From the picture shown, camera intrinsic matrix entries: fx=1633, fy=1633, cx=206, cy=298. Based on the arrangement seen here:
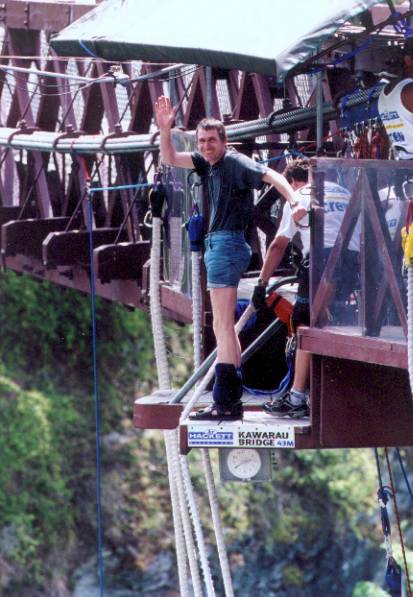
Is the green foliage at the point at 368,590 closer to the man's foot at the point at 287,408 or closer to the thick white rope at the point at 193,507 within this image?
the thick white rope at the point at 193,507

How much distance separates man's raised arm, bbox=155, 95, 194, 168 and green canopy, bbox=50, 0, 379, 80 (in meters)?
0.28

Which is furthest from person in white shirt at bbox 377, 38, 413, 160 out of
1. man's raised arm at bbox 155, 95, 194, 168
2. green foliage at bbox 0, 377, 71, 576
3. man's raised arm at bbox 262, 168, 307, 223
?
green foliage at bbox 0, 377, 71, 576

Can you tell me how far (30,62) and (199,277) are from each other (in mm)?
7909

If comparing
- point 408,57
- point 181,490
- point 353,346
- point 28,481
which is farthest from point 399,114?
point 28,481

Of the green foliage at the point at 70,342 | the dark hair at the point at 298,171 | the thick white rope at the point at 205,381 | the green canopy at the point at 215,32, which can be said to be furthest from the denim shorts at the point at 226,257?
the green foliage at the point at 70,342

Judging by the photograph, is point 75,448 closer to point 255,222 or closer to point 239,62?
point 255,222

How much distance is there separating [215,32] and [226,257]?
1.14 m

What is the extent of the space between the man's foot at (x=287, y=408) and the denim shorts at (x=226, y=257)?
713mm

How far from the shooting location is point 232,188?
803 centimetres

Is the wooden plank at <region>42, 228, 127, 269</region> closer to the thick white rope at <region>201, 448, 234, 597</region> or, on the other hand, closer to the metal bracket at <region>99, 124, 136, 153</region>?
the metal bracket at <region>99, 124, 136, 153</region>

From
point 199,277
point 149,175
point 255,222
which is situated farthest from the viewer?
point 149,175

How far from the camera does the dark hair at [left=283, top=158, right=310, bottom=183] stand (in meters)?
8.25

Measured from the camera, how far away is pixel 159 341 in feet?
31.1

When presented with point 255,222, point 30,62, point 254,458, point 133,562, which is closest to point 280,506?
point 133,562
